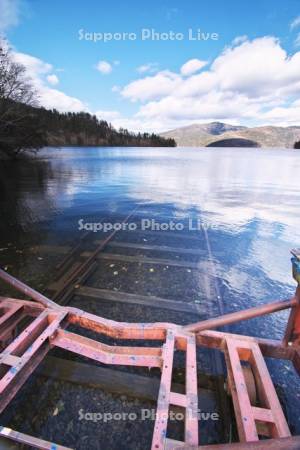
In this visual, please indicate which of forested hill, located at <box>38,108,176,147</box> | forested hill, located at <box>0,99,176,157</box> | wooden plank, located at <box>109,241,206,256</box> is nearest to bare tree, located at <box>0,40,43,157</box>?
forested hill, located at <box>0,99,176,157</box>

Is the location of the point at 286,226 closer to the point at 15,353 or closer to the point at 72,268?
the point at 72,268

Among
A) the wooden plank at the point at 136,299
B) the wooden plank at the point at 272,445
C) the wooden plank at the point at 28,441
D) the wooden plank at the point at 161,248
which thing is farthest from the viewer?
the wooden plank at the point at 161,248

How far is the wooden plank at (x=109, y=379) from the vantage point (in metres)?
2.39

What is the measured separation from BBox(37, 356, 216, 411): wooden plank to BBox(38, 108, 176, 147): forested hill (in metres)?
97.9

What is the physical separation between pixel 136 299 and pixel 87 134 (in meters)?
125

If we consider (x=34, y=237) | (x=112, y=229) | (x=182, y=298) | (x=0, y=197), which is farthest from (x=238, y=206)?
(x=0, y=197)

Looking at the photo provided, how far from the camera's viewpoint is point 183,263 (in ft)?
17.2

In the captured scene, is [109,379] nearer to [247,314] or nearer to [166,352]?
[166,352]

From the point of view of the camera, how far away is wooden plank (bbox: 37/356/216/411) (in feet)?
7.85

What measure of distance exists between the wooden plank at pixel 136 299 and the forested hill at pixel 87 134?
9649cm

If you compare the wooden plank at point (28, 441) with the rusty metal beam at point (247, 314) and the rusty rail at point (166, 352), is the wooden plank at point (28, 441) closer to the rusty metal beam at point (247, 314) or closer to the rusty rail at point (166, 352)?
the rusty rail at point (166, 352)

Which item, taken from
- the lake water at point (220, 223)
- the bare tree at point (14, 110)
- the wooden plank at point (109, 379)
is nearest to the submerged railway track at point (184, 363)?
the wooden plank at point (109, 379)

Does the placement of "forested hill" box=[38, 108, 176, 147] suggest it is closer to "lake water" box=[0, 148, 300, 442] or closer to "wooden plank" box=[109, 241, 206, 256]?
"lake water" box=[0, 148, 300, 442]

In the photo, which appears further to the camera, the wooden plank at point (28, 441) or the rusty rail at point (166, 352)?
the rusty rail at point (166, 352)
